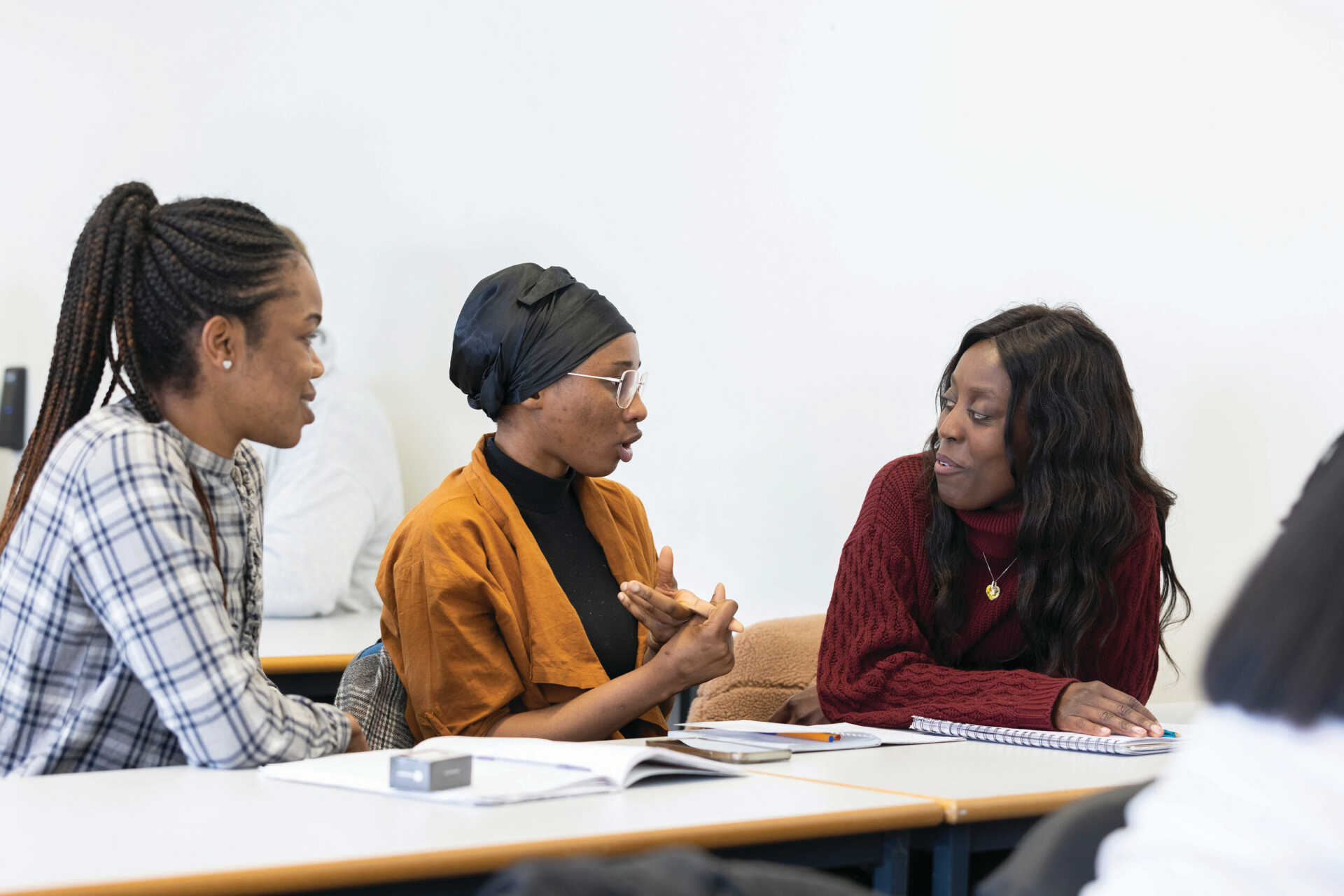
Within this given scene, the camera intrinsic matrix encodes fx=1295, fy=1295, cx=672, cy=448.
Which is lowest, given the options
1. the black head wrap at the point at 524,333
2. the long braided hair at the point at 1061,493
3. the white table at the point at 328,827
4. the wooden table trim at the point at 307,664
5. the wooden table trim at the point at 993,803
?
the wooden table trim at the point at 307,664

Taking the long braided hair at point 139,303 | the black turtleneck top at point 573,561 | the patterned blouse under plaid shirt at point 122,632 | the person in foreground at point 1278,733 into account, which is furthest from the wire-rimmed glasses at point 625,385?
the person in foreground at point 1278,733

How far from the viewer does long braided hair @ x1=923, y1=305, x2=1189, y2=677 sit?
7.54 feet

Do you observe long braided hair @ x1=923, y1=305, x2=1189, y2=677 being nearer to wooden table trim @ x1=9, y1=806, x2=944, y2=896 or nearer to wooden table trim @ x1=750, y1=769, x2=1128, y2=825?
wooden table trim @ x1=750, y1=769, x2=1128, y2=825

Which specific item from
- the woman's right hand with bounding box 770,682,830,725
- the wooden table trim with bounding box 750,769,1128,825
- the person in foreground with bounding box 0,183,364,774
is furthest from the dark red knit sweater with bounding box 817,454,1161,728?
the person in foreground with bounding box 0,183,364,774

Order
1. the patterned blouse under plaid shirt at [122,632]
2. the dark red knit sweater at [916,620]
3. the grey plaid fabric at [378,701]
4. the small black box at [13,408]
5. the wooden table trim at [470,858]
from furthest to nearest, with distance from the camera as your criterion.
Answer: the small black box at [13,408], the dark red knit sweater at [916,620], the grey plaid fabric at [378,701], the patterned blouse under plaid shirt at [122,632], the wooden table trim at [470,858]

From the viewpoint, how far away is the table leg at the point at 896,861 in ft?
4.88

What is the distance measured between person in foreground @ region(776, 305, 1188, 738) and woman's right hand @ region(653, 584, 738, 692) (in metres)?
0.33

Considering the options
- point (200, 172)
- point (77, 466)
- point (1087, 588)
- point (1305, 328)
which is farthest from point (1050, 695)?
point (200, 172)

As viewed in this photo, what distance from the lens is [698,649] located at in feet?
6.79

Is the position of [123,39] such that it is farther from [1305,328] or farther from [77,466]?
[1305,328]

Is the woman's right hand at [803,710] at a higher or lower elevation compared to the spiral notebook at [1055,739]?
lower

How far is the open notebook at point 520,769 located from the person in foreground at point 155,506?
9cm

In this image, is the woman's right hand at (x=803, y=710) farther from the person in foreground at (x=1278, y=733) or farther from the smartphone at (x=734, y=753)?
the person in foreground at (x=1278, y=733)

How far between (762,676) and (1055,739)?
78cm
